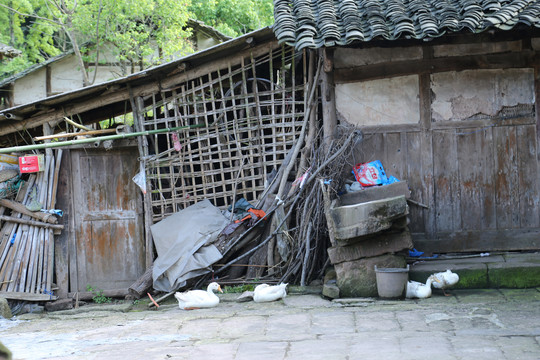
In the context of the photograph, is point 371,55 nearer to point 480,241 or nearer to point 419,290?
point 480,241

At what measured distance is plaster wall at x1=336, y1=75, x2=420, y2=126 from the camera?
377 inches

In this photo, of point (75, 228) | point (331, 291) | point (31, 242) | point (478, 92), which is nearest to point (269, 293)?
point (331, 291)

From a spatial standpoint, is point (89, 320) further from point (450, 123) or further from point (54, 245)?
point (450, 123)

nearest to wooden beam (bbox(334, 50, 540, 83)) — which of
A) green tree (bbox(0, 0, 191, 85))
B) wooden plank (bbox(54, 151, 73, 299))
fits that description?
wooden plank (bbox(54, 151, 73, 299))

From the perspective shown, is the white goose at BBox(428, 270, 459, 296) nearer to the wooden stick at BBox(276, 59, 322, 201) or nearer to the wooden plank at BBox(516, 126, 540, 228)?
the wooden plank at BBox(516, 126, 540, 228)

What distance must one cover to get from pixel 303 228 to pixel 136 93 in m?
3.78

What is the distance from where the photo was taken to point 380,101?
9.62 m

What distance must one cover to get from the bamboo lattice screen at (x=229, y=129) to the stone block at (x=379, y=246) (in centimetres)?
240

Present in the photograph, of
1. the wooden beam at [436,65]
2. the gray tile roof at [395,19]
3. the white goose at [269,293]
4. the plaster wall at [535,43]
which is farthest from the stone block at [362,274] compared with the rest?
the plaster wall at [535,43]

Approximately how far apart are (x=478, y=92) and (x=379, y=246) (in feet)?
9.72

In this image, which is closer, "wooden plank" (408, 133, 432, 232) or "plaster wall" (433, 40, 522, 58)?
"plaster wall" (433, 40, 522, 58)

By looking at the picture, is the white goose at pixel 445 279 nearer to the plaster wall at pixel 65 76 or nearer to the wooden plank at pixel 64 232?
the wooden plank at pixel 64 232

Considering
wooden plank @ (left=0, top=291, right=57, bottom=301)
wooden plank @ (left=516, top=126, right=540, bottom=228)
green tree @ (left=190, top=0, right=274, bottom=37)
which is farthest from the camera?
green tree @ (left=190, top=0, right=274, bottom=37)

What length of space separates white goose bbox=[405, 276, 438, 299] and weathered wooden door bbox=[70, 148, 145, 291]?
16.4 ft
